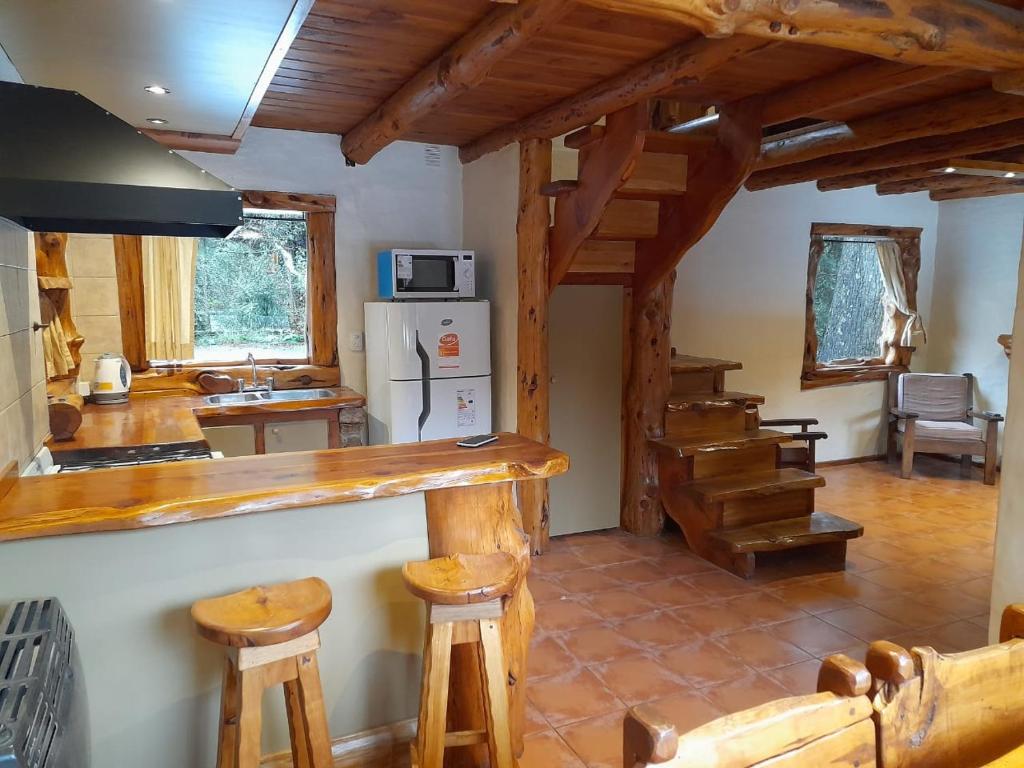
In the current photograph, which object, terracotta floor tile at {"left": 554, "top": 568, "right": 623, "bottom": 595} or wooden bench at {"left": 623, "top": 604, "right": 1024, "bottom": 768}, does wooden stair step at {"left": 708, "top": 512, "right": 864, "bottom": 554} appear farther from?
wooden bench at {"left": 623, "top": 604, "right": 1024, "bottom": 768}

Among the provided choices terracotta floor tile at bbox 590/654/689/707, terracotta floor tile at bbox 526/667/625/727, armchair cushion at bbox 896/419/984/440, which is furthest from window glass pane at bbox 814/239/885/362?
terracotta floor tile at bbox 526/667/625/727

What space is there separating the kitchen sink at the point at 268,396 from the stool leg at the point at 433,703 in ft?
7.89

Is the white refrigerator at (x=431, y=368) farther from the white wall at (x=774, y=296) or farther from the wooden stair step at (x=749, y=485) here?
the white wall at (x=774, y=296)

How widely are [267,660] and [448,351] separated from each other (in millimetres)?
2577

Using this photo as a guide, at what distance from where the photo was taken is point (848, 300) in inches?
254

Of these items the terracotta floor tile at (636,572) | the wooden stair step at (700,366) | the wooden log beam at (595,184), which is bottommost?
the terracotta floor tile at (636,572)

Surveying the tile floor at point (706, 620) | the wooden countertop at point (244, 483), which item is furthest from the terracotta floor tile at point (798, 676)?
the wooden countertop at point (244, 483)

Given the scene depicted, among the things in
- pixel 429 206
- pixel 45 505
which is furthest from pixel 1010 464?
pixel 429 206

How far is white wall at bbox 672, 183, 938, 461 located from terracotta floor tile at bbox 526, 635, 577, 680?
10.2ft

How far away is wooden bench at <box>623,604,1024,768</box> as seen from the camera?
94 centimetres

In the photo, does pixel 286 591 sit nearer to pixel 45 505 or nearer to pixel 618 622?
pixel 45 505

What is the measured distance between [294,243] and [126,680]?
10.3 feet

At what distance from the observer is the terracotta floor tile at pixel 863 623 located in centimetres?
321

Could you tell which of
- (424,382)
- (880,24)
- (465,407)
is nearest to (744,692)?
(465,407)
